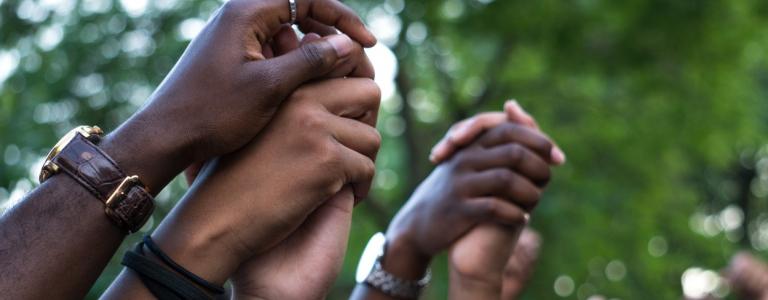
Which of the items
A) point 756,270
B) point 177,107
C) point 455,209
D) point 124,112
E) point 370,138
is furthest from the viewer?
point 124,112

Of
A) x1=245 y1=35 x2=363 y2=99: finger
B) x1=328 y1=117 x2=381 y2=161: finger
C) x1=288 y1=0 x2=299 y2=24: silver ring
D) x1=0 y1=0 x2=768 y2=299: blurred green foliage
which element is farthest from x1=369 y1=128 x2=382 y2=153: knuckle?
x1=0 y1=0 x2=768 y2=299: blurred green foliage

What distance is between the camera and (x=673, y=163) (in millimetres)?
9227

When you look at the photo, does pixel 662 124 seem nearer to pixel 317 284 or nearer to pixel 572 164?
pixel 572 164

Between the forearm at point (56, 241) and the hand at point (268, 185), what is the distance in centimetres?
12

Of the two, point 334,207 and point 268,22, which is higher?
point 268,22

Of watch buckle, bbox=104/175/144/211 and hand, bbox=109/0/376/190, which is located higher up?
hand, bbox=109/0/376/190

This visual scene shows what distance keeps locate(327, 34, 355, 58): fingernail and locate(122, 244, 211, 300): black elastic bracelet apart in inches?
16.2

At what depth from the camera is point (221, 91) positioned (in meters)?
1.58

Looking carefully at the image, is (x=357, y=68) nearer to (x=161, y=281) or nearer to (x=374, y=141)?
(x=374, y=141)

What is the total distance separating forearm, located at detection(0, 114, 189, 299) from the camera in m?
1.48

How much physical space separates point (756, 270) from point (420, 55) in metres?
4.89

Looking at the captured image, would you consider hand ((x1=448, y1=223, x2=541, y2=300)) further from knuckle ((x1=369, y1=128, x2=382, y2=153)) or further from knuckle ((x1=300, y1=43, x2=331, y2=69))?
knuckle ((x1=300, y1=43, x2=331, y2=69))

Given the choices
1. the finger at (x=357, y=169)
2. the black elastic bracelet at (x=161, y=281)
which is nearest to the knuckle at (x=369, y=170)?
the finger at (x=357, y=169)

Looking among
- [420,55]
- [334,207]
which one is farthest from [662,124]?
[334,207]
